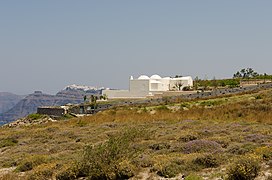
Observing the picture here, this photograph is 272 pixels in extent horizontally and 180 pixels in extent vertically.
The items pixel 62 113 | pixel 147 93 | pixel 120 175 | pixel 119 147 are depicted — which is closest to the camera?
pixel 120 175

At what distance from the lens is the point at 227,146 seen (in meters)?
14.2

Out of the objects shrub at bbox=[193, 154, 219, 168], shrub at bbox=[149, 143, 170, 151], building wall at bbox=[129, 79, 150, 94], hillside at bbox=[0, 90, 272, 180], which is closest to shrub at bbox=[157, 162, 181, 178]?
hillside at bbox=[0, 90, 272, 180]

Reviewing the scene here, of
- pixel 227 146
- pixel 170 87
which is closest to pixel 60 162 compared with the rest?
pixel 227 146

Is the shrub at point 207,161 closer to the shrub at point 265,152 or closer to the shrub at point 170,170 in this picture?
the shrub at point 170,170

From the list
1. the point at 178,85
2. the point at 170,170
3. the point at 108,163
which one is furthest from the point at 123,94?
the point at 170,170

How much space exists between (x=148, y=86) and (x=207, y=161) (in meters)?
71.4

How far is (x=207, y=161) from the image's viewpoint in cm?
1166

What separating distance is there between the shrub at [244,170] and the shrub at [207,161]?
4.63 feet

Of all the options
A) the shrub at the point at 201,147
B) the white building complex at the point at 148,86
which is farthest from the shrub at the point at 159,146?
the white building complex at the point at 148,86

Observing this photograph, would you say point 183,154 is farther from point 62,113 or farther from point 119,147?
point 62,113

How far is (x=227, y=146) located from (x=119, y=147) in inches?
167

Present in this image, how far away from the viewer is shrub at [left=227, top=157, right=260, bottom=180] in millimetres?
9703

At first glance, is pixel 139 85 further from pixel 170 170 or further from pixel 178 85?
pixel 170 170

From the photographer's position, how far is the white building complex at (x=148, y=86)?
272 feet
